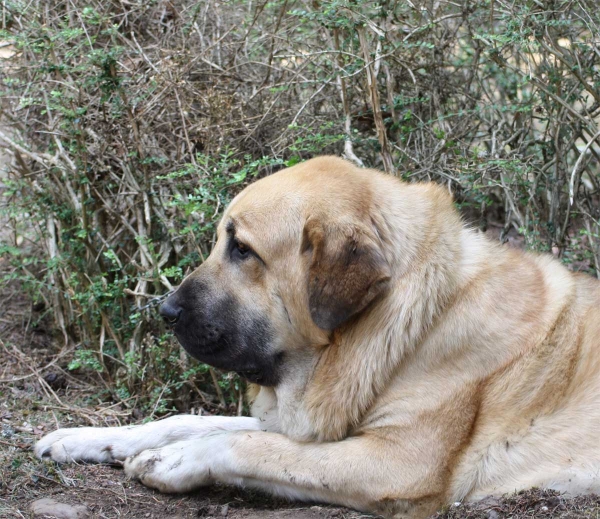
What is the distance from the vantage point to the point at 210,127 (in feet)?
18.0

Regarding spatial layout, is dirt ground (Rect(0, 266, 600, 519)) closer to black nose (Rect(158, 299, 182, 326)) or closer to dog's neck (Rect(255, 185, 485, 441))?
dog's neck (Rect(255, 185, 485, 441))

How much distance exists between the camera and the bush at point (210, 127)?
509 cm

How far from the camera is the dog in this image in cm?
340

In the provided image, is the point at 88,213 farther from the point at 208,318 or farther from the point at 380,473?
the point at 380,473

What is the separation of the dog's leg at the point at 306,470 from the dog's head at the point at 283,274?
0.39 m

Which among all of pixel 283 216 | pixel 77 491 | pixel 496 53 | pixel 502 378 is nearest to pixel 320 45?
pixel 496 53

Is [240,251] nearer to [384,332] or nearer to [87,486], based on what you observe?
[384,332]

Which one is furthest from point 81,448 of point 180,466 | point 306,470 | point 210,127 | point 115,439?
point 210,127

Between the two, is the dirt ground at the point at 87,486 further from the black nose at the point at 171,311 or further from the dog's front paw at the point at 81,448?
the black nose at the point at 171,311

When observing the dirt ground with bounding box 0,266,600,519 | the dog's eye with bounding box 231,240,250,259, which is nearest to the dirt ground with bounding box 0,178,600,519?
the dirt ground with bounding box 0,266,600,519

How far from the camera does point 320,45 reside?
19.9ft

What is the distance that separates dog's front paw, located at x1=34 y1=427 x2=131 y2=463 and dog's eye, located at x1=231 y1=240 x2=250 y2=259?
1296 millimetres

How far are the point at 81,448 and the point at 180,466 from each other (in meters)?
0.70

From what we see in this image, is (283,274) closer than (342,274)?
No
